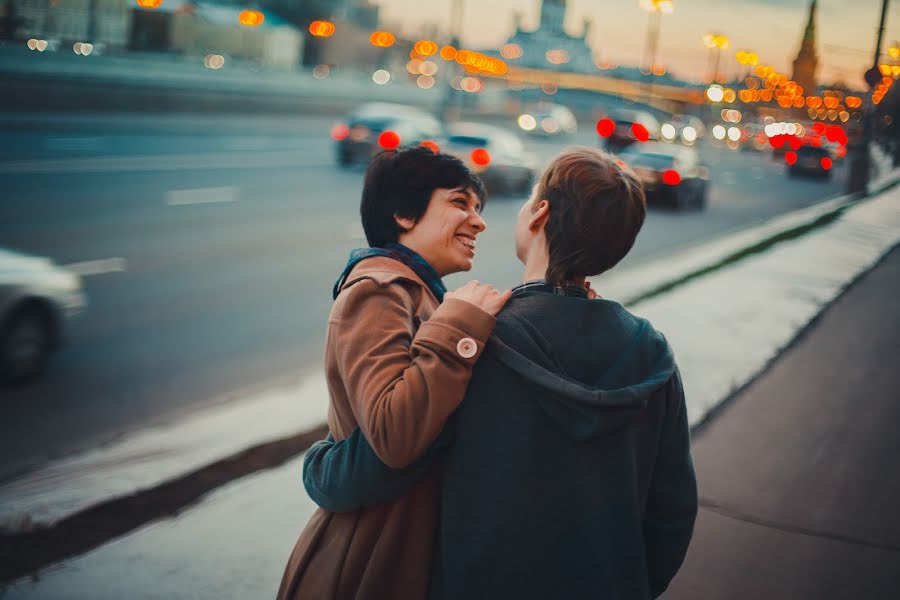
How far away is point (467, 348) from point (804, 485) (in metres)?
3.75

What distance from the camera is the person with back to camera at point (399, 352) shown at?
6.11 feet

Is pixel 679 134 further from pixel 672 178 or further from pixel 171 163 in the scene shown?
pixel 171 163

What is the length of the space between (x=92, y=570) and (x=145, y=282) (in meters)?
7.20

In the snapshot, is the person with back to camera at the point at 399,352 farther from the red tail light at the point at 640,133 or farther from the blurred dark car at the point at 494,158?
the red tail light at the point at 640,133

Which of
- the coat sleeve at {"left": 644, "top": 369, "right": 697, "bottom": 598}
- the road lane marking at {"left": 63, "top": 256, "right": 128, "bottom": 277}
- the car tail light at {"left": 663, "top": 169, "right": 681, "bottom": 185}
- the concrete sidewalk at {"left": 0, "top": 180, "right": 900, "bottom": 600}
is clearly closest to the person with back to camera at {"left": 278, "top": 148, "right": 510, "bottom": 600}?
the coat sleeve at {"left": 644, "top": 369, "right": 697, "bottom": 598}

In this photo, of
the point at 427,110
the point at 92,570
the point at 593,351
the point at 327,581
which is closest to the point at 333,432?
the point at 327,581

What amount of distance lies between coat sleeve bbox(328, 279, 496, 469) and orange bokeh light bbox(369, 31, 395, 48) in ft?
319

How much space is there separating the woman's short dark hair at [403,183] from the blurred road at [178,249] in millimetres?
3985

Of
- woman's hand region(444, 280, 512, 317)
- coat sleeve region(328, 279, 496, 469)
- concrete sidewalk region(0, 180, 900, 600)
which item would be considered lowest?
concrete sidewalk region(0, 180, 900, 600)

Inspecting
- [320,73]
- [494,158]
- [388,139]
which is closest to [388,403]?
[494,158]

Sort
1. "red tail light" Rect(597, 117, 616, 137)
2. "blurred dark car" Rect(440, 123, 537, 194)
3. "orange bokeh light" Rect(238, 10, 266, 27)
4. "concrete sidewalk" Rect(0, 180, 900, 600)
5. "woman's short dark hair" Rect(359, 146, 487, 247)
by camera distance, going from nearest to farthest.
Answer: "woman's short dark hair" Rect(359, 146, 487, 247), "concrete sidewalk" Rect(0, 180, 900, 600), "blurred dark car" Rect(440, 123, 537, 194), "red tail light" Rect(597, 117, 616, 137), "orange bokeh light" Rect(238, 10, 266, 27)

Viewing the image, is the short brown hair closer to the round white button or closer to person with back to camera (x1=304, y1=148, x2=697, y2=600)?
person with back to camera (x1=304, y1=148, x2=697, y2=600)

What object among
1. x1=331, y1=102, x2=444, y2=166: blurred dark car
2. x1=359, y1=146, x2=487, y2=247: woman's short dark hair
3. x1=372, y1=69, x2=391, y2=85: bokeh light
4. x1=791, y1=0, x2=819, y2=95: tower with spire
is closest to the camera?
x1=359, y1=146, x2=487, y2=247: woman's short dark hair

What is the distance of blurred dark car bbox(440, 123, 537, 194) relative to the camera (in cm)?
2289
